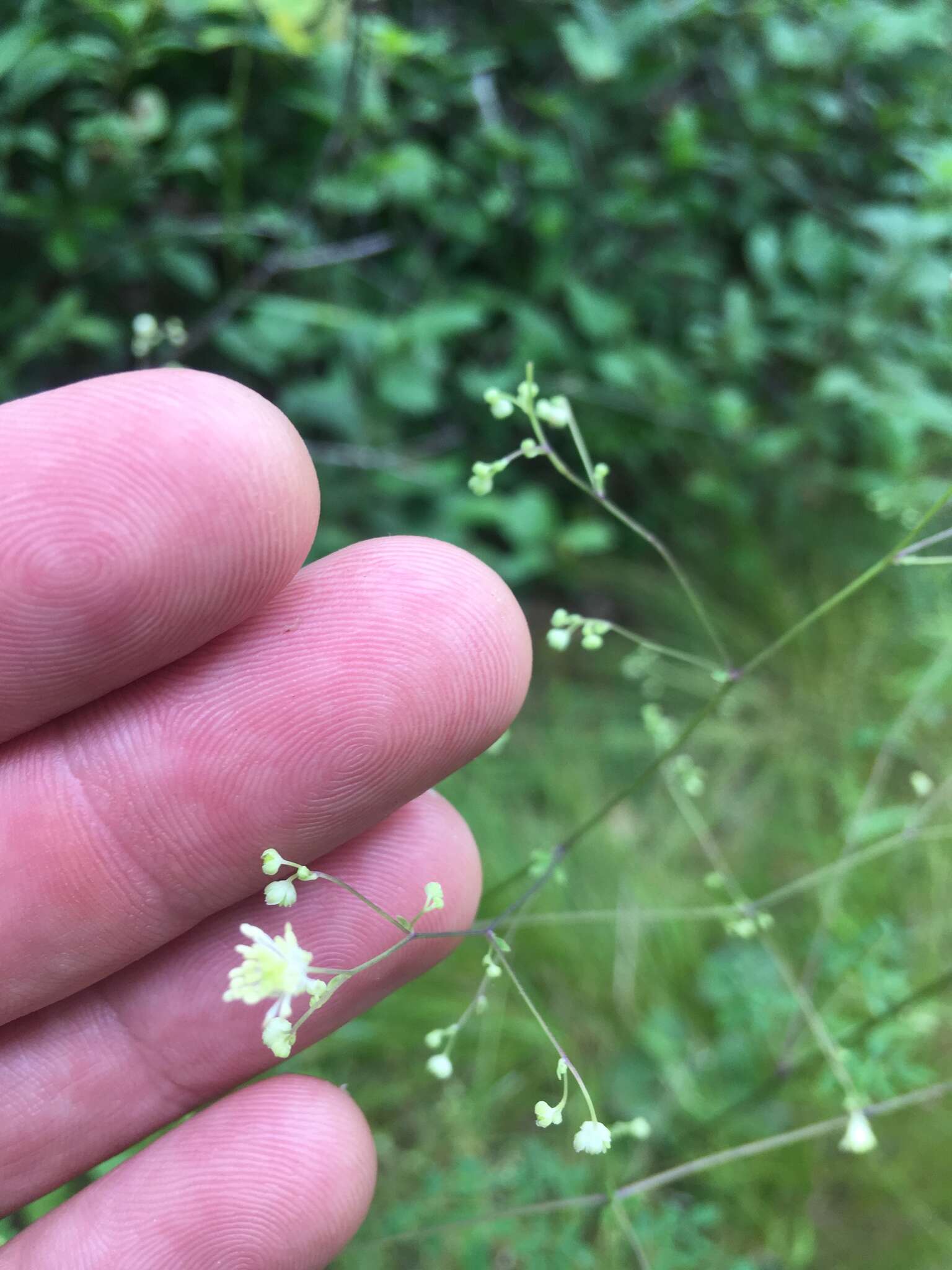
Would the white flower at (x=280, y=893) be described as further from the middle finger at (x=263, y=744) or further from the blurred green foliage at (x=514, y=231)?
the blurred green foliage at (x=514, y=231)

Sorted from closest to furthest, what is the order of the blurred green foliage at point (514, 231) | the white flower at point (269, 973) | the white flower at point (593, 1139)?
the white flower at point (269, 973) < the white flower at point (593, 1139) < the blurred green foliage at point (514, 231)

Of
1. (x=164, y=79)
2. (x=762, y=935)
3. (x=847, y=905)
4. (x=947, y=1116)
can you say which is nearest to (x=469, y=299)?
(x=164, y=79)

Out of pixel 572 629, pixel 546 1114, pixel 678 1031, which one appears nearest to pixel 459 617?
pixel 572 629

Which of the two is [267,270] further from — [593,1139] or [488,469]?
[593,1139]

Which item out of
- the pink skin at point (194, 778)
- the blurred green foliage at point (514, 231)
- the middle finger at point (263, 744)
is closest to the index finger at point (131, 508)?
the pink skin at point (194, 778)

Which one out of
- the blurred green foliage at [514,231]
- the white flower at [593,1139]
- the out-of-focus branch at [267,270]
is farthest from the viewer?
the out-of-focus branch at [267,270]

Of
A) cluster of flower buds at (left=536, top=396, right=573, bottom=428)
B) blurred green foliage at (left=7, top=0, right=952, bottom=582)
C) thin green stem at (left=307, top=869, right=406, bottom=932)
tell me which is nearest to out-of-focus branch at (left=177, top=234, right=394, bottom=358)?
blurred green foliage at (left=7, top=0, right=952, bottom=582)
